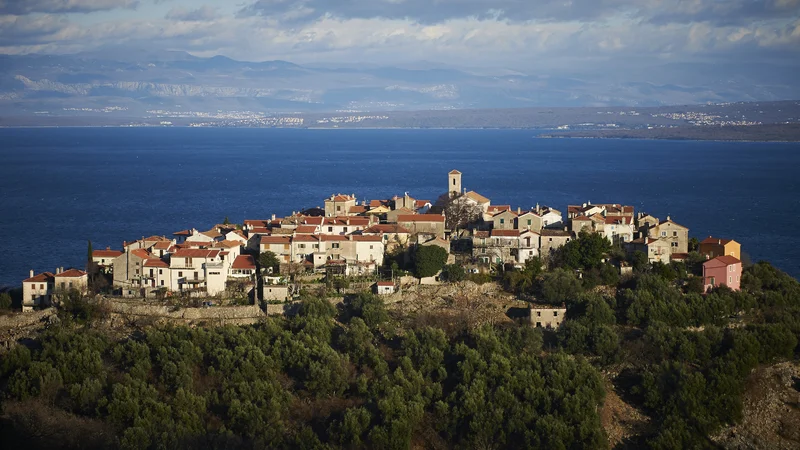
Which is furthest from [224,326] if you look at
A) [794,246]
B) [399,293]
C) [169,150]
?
[169,150]

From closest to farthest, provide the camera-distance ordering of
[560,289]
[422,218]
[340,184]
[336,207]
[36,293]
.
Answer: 1. [560,289]
2. [36,293]
3. [422,218]
4. [336,207]
5. [340,184]

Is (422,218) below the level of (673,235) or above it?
above

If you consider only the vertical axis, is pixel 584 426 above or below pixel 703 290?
below

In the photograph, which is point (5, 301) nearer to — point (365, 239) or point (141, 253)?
point (141, 253)

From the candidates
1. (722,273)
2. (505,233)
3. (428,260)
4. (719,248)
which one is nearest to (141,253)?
(428,260)

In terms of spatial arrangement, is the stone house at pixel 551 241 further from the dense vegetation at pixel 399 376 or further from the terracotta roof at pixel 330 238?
the terracotta roof at pixel 330 238

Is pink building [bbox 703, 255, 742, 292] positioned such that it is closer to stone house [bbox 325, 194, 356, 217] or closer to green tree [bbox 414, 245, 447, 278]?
green tree [bbox 414, 245, 447, 278]

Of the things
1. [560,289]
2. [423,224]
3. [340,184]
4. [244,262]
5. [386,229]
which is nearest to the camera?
[560,289]

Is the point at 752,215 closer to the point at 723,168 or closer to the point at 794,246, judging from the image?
the point at 794,246
